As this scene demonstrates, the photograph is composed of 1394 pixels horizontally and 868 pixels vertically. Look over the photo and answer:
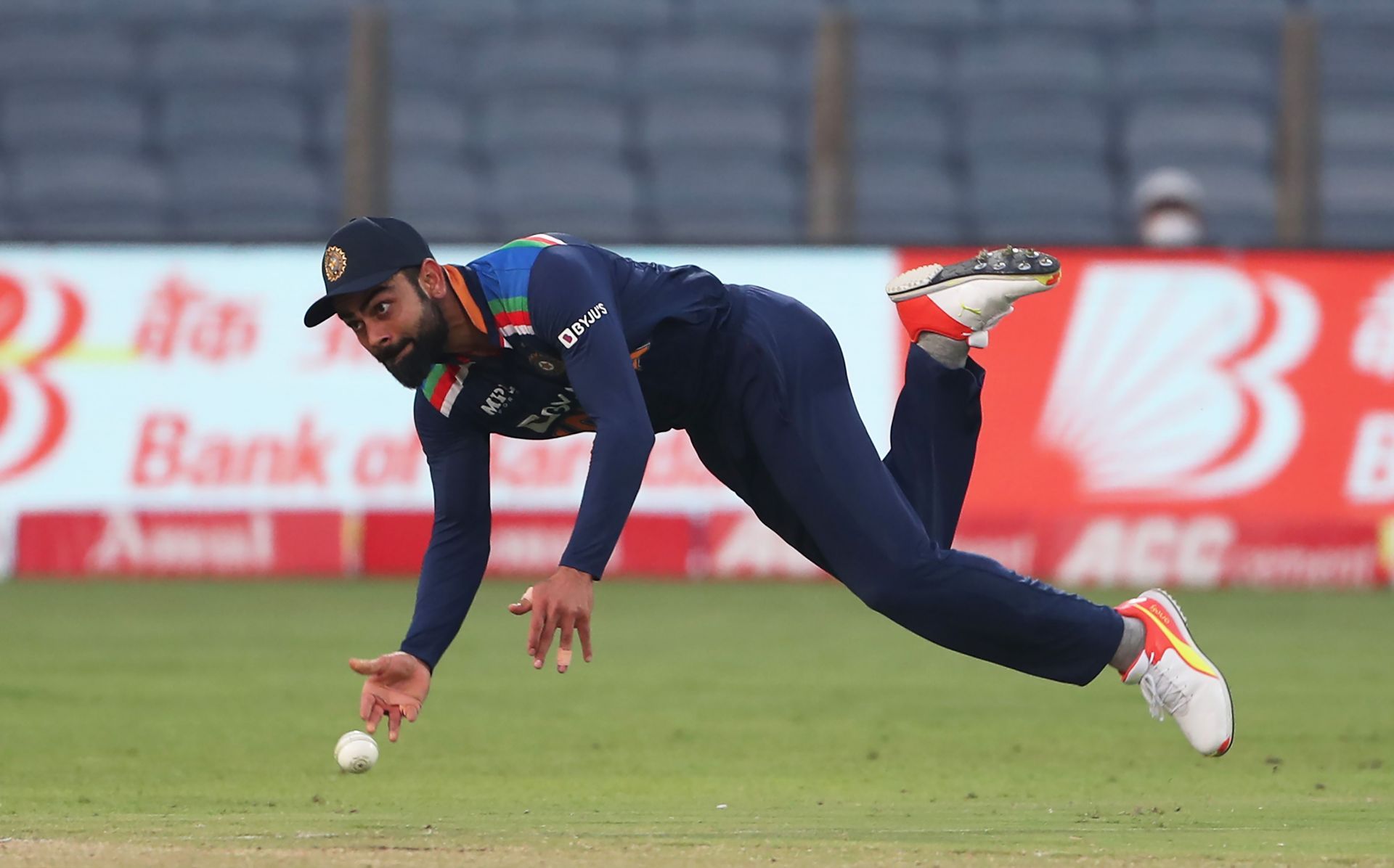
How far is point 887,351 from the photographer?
42.3 ft

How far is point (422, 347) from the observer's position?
5.43 meters

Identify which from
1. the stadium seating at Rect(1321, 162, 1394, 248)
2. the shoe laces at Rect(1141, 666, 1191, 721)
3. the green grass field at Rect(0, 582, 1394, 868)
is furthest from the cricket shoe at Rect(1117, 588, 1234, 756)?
the stadium seating at Rect(1321, 162, 1394, 248)

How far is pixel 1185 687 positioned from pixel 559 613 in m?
1.94

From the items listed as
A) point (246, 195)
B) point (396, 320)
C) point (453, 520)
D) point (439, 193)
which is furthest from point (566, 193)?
point (396, 320)

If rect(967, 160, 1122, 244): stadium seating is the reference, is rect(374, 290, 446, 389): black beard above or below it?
above

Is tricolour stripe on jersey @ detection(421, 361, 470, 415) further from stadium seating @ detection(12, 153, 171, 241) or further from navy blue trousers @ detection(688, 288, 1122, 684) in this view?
stadium seating @ detection(12, 153, 171, 241)

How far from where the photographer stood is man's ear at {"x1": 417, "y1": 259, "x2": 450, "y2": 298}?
5.41m

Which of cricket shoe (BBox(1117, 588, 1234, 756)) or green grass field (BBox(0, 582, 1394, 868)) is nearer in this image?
green grass field (BBox(0, 582, 1394, 868))

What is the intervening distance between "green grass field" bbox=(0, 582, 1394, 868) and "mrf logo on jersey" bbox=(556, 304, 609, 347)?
1.22 m

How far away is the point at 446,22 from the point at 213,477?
4.58 meters

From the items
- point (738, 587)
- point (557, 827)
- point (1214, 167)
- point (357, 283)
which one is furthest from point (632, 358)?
point (1214, 167)

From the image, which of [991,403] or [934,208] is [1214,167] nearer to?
[934,208]

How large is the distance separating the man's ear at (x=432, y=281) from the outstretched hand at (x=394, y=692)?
0.90 m

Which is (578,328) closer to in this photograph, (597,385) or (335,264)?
(597,385)
